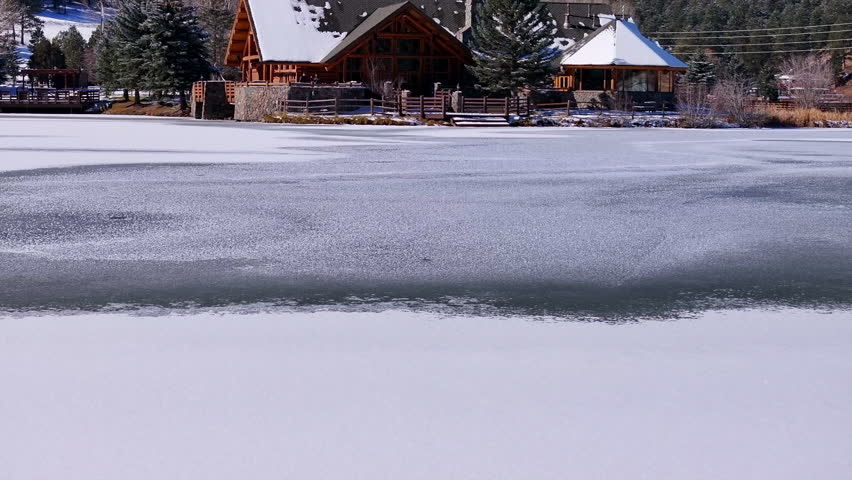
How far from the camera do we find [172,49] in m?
61.2

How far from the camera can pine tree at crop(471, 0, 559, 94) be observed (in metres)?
50.6

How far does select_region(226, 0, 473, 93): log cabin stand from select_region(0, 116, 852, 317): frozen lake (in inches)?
1250

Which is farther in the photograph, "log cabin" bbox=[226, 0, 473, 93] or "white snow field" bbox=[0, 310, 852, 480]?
"log cabin" bbox=[226, 0, 473, 93]

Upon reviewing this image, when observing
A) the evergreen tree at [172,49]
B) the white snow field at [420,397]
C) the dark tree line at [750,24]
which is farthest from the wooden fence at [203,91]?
the white snow field at [420,397]

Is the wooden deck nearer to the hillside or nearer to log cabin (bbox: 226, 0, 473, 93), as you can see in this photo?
log cabin (bbox: 226, 0, 473, 93)

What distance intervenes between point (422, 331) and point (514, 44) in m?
45.0

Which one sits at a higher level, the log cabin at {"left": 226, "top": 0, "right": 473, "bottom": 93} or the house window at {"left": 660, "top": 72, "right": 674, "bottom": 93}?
the log cabin at {"left": 226, "top": 0, "right": 473, "bottom": 93}

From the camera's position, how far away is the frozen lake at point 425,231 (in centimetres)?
902

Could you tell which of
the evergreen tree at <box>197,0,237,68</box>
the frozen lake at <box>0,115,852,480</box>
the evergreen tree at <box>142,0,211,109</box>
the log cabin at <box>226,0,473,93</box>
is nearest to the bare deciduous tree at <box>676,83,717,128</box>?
the log cabin at <box>226,0,473,93</box>

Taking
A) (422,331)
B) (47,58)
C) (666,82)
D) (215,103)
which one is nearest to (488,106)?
(215,103)

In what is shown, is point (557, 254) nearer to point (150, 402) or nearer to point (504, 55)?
point (150, 402)

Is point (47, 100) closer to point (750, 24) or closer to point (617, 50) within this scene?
point (617, 50)

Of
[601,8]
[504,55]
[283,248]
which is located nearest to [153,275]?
[283,248]

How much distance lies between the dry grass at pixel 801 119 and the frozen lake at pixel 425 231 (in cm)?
2464
